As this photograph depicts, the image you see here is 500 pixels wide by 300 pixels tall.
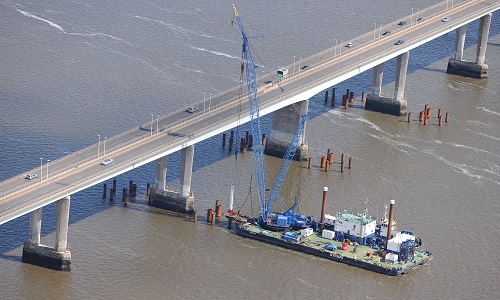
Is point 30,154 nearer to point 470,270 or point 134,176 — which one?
point 134,176

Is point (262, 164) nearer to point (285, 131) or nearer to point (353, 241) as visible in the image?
point (285, 131)

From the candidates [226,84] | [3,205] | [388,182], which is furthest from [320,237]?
[226,84]

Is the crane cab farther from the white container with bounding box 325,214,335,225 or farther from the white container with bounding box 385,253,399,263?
the white container with bounding box 385,253,399,263

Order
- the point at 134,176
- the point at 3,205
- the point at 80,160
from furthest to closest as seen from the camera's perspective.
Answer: the point at 134,176 < the point at 80,160 < the point at 3,205

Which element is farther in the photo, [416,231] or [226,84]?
[226,84]

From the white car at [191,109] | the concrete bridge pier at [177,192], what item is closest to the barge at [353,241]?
the concrete bridge pier at [177,192]

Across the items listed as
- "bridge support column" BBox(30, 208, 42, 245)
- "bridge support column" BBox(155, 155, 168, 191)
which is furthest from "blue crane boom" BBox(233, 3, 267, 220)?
"bridge support column" BBox(30, 208, 42, 245)

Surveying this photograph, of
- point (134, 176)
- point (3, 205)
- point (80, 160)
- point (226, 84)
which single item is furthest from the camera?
point (226, 84)
